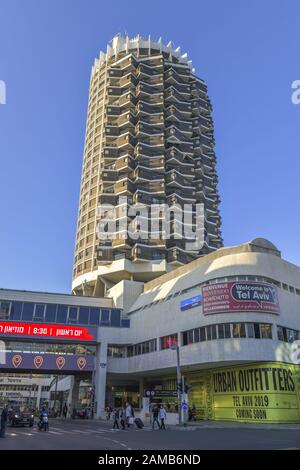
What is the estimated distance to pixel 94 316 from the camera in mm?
56062

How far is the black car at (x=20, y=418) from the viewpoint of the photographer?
33781 mm

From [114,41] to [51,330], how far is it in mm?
75697

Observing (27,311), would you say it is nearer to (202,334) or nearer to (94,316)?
(94,316)

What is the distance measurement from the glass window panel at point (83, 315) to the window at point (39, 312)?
16.4ft

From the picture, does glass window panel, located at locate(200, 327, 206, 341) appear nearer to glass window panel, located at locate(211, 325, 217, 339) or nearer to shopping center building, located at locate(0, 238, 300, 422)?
shopping center building, located at locate(0, 238, 300, 422)

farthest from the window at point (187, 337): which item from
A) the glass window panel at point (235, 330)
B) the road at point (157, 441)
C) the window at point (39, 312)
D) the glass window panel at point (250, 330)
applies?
the window at point (39, 312)

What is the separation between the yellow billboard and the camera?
1369 inches

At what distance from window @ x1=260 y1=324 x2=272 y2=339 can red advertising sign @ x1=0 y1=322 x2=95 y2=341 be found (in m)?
23.8

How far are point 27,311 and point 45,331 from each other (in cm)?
464

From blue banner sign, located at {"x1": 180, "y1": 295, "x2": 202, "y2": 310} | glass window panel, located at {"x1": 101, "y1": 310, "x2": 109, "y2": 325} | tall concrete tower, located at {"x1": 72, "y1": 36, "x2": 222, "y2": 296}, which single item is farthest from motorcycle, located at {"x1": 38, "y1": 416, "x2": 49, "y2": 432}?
tall concrete tower, located at {"x1": 72, "y1": 36, "x2": 222, "y2": 296}

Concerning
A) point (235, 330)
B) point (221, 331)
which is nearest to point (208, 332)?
point (221, 331)

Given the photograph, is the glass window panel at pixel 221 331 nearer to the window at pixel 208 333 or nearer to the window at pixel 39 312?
the window at pixel 208 333
